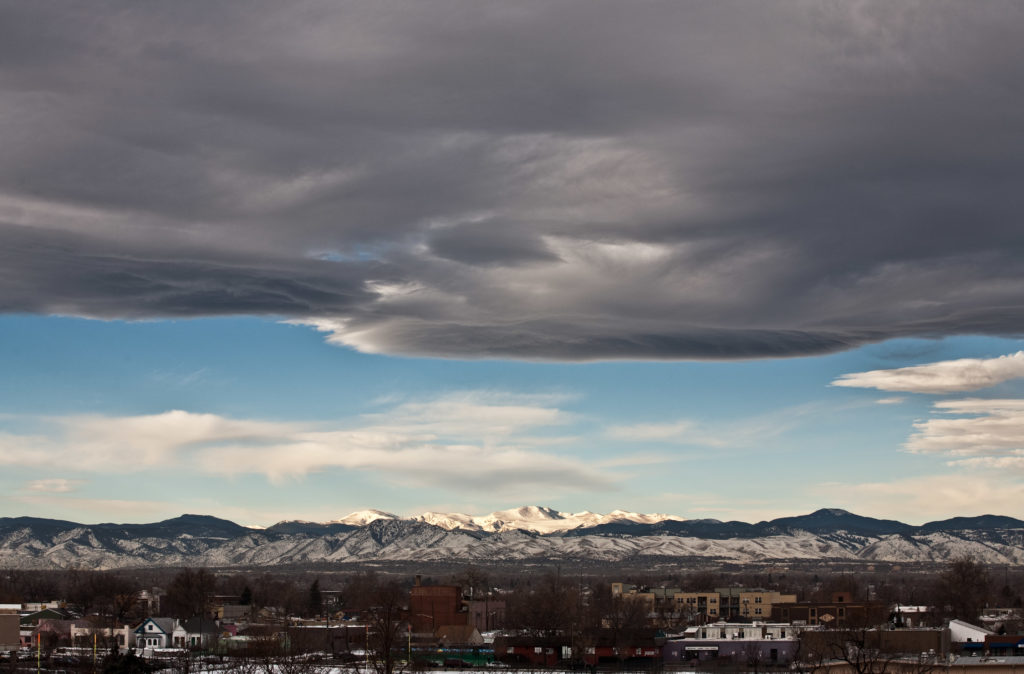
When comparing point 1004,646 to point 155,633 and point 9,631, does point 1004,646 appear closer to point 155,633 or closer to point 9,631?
point 155,633

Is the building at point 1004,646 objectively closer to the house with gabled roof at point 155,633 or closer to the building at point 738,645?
the building at point 738,645

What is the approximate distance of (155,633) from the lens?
603ft

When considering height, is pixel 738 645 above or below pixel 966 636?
below

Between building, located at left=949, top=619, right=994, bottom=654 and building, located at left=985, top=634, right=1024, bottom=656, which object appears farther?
building, located at left=949, top=619, right=994, bottom=654

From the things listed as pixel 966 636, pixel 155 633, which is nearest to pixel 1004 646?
pixel 966 636

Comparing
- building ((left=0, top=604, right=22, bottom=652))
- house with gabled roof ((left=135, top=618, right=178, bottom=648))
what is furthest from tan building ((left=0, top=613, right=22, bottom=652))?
house with gabled roof ((left=135, top=618, right=178, bottom=648))

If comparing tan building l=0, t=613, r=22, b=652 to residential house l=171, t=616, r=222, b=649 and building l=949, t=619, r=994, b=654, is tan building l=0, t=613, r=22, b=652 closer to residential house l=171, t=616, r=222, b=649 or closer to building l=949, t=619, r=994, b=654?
residential house l=171, t=616, r=222, b=649

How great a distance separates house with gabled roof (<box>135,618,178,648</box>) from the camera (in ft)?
598

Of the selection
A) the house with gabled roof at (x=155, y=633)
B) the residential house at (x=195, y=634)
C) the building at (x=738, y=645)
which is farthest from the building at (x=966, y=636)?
the house with gabled roof at (x=155, y=633)

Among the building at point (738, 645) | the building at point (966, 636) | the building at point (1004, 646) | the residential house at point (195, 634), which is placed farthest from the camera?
the residential house at point (195, 634)

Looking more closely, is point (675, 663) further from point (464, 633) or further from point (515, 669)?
point (464, 633)

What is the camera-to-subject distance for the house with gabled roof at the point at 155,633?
182m

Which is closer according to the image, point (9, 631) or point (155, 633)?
point (9, 631)

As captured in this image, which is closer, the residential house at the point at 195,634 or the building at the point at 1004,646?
the building at the point at 1004,646
